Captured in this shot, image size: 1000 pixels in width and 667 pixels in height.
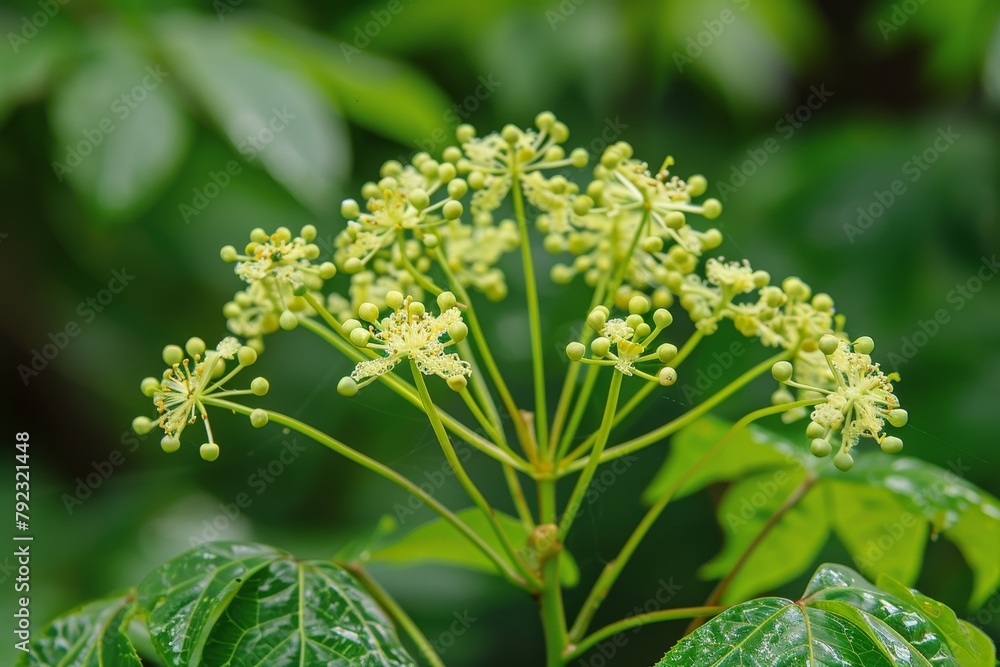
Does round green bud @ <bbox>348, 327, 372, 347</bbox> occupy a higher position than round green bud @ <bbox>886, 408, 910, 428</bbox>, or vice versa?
round green bud @ <bbox>886, 408, 910, 428</bbox>

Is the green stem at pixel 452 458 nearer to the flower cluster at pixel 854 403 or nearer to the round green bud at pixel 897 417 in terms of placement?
the flower cluster at pixel 854 403

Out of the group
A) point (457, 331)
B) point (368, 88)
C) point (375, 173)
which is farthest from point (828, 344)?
point (375, 173)

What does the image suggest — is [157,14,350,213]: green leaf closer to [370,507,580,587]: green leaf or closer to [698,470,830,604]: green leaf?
[370,507,580,587]: green leaf

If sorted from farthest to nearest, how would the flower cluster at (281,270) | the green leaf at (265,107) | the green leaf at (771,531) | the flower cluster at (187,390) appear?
the green leaf at (265,107)
the green leaf at (771,531)
the flower cluster at (281,270)
the flower cluster at (187,390)

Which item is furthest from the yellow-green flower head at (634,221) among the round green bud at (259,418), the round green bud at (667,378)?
the round green bud at (259,418)

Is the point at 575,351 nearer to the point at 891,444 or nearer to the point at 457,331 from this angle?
the point at 457,331

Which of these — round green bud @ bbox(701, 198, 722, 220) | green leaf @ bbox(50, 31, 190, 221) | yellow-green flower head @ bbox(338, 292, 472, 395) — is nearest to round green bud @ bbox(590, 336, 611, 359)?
yellow-green flower head @ bbox(338, 292, 472, 395)
